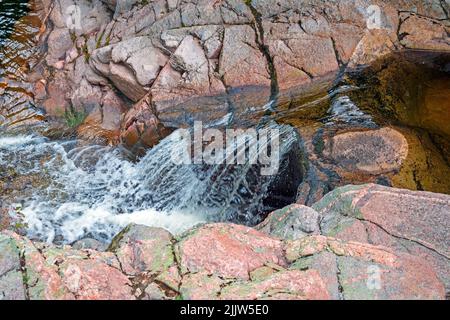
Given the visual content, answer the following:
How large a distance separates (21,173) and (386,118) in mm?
8395

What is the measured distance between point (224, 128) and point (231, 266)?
5.74m

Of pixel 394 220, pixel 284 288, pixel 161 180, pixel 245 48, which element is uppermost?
pixel 245 48

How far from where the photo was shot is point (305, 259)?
14.1 feet

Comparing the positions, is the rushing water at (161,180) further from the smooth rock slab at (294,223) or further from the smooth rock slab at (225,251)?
the smooth rock slab at (225,251)

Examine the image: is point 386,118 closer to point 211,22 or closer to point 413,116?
point 413,116

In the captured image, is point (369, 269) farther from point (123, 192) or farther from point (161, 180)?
point (123, 192)

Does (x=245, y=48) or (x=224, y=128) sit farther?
(x=245, y=48)

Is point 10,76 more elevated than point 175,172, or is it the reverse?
point 10,76

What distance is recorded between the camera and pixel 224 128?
9.60m

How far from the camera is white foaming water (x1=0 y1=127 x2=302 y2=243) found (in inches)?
329

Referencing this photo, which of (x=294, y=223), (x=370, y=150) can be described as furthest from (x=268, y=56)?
(x=294, y=223)

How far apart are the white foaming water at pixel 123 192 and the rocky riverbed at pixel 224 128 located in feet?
0.13

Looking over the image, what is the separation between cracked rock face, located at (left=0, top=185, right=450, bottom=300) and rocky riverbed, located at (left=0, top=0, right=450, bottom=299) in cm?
2
